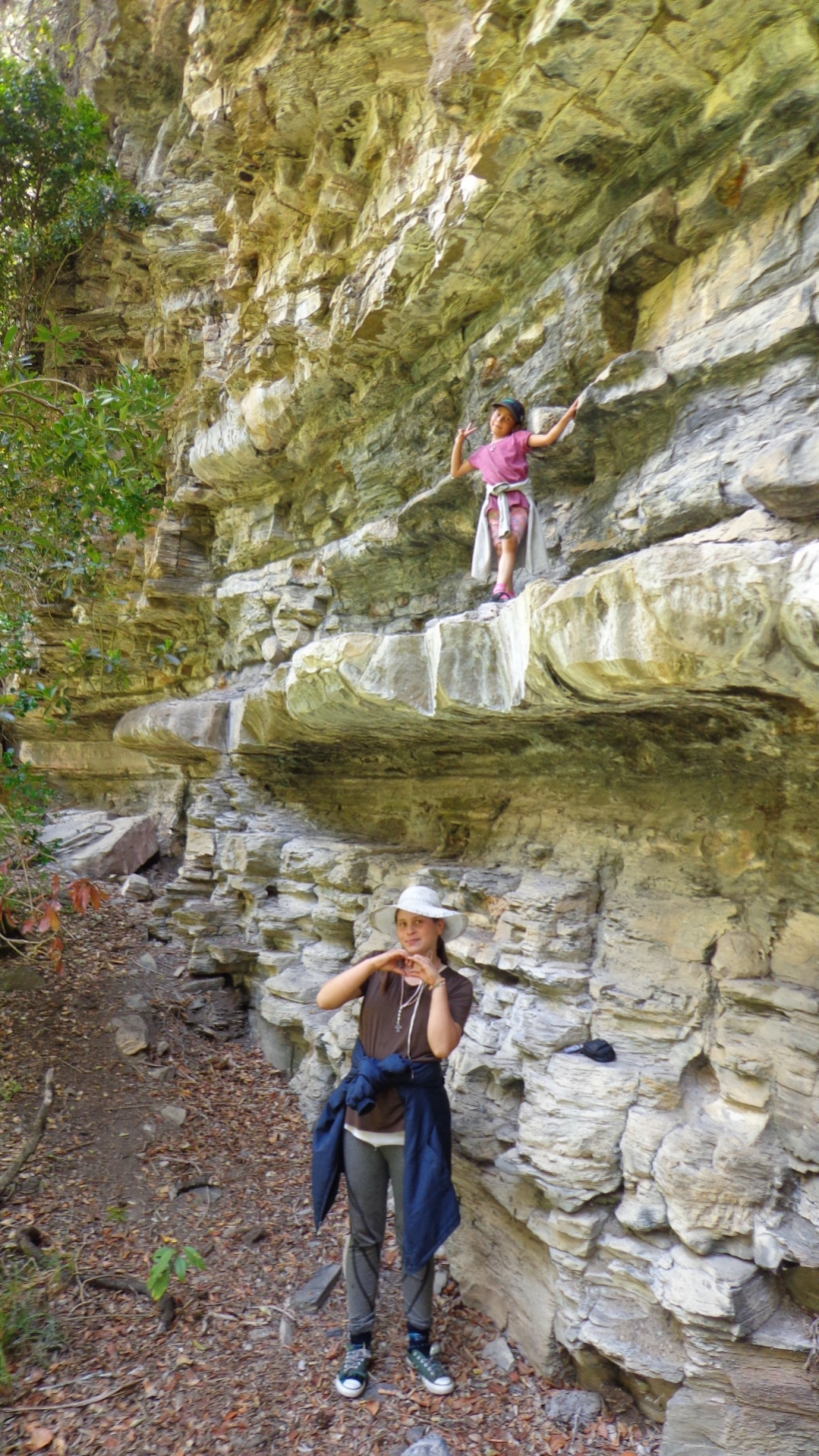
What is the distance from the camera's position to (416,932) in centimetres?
346

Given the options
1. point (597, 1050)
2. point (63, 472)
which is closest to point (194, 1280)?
point (597, 1050)

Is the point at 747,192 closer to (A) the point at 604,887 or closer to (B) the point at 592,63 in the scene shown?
(B) the point at 592,63

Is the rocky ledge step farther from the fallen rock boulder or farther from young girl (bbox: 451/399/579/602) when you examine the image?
the fallen rock boulder

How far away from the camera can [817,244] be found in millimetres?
2924

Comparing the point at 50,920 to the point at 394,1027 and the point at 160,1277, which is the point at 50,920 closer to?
the point at 160,1277

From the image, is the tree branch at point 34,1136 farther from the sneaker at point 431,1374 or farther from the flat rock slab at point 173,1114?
the sneaker at point 431,1374

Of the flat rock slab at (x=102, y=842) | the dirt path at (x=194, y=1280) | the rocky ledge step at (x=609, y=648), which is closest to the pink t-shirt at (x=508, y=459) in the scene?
the rocky ledge step at (x=609, y=648)

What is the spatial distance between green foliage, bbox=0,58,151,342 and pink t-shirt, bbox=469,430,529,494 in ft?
22.1

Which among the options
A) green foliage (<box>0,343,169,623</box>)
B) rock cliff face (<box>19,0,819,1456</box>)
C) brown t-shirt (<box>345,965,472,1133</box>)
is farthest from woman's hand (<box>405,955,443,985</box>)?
green foliage (<box>0,343,169,623</box>)

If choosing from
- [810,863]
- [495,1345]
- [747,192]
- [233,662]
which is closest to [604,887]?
[810,863]

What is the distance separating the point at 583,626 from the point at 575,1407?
336cm

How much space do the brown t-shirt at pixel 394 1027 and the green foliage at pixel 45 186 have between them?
8.23 m

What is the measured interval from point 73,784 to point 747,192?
1229cm

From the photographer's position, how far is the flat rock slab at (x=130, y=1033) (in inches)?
239
